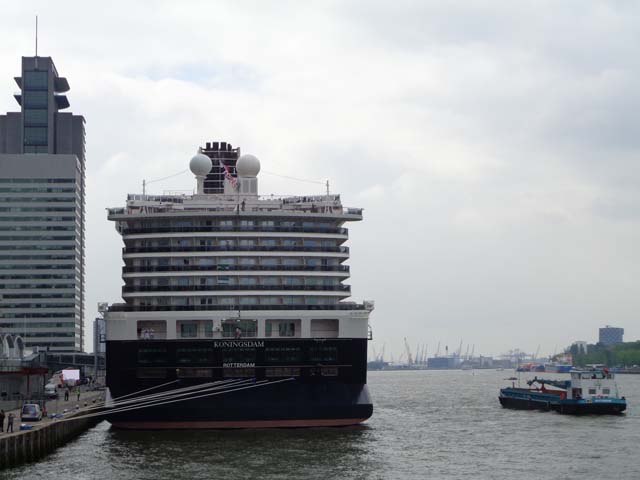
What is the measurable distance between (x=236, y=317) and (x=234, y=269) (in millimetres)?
3632

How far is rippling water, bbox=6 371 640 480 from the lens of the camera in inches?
2093

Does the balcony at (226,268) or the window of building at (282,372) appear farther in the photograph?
the balcony at (226,268)

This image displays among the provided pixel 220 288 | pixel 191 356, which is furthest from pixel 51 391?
pixel 191 356

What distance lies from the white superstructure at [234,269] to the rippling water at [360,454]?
7140 millimetres

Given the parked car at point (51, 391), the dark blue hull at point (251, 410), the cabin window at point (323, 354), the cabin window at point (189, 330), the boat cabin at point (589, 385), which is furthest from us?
the parked car at point (51, 391)

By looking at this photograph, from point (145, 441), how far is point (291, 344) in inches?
434

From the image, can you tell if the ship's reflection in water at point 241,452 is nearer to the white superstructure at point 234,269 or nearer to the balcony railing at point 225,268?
the white superstructure at point 234,269

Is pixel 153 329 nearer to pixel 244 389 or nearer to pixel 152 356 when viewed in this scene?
pixel 152 356

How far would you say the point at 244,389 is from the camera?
68375 millimetres

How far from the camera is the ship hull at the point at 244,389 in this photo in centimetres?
6825

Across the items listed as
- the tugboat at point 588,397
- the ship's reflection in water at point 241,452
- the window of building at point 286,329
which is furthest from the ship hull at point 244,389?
the tugboat at point 588,397

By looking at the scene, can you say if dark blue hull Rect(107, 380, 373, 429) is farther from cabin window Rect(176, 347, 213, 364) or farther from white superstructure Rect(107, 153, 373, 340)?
white superstructure Rect(107, 153, 373, 340)

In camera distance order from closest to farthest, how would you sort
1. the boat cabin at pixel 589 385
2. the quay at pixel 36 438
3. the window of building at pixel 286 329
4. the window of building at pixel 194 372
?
the quay at pixel 36 438, the window of building at pixel 194 372, the window of building at pixel 286 329, the boat cabin at pixel 589 385

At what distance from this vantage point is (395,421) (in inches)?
3474
